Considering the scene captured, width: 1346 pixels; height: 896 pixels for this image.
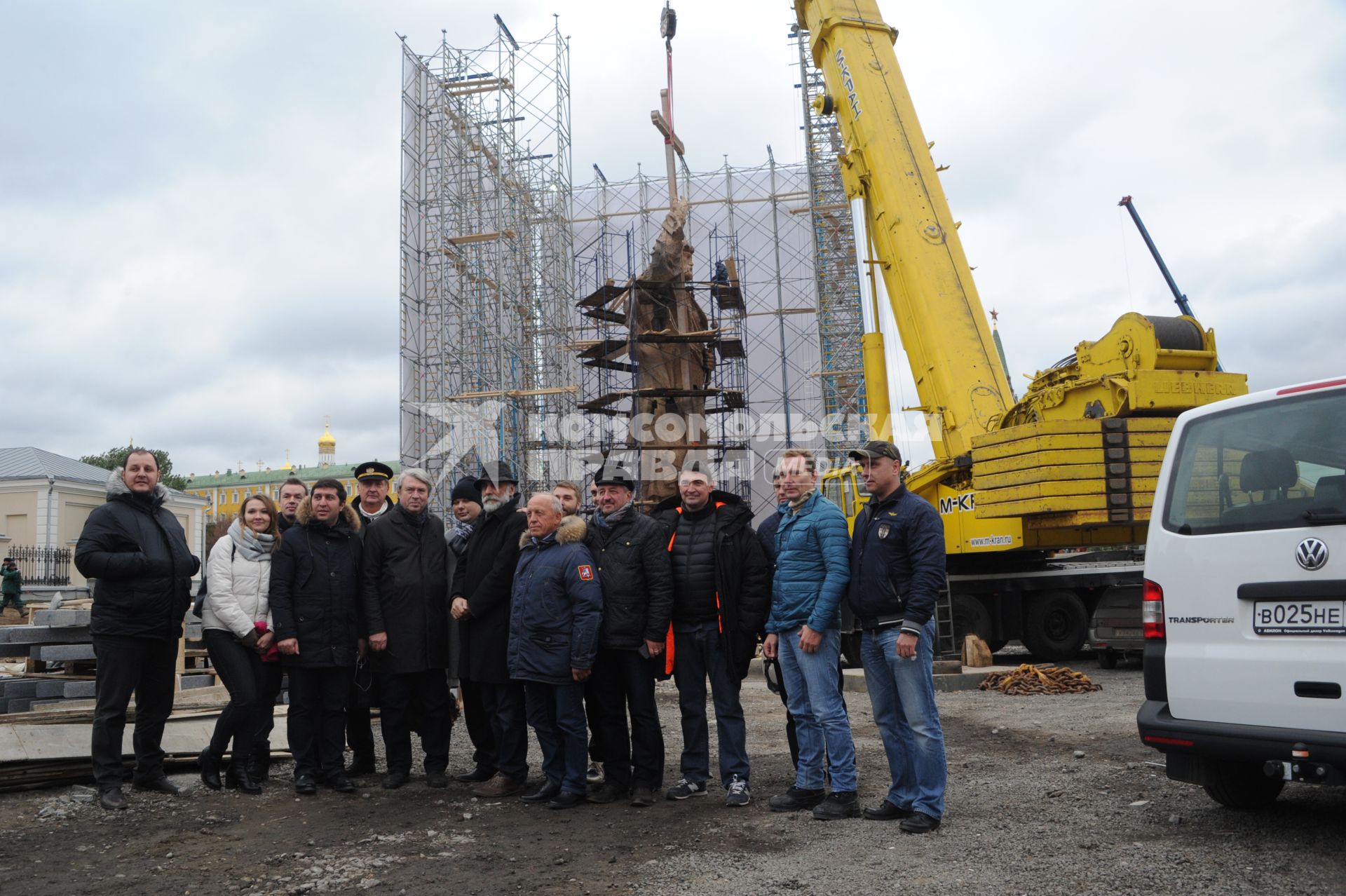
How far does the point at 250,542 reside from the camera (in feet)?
18.9

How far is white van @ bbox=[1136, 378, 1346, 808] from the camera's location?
3449 mm

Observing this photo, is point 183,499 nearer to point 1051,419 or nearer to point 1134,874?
point 1051,419

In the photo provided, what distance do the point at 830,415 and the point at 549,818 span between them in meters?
24.0

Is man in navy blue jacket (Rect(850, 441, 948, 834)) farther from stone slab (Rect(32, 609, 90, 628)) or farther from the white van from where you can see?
stone slab (Rect(32, 609, 90, 628))

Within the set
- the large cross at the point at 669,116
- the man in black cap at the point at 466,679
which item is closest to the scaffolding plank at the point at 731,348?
the large cross at the point at 669,116

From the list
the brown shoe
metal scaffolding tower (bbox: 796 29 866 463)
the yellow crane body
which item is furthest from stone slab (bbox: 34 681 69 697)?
metal scaffolding tower (bbox: 796 29 866 463)

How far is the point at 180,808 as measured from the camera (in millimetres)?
5164

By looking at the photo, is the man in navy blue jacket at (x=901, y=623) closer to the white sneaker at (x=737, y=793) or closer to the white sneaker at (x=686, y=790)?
the white sneaker at (x=737, y=793)

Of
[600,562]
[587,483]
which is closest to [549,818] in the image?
[600,562]

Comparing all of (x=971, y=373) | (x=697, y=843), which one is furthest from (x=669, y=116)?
(x=697, y=843)

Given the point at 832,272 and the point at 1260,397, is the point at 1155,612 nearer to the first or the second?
the point at 1260,397

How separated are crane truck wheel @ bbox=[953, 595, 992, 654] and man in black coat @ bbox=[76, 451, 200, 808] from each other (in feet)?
27.4

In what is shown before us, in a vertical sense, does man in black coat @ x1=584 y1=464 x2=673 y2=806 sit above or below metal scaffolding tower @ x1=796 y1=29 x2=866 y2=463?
below

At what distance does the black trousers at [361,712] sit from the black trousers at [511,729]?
90 cm
